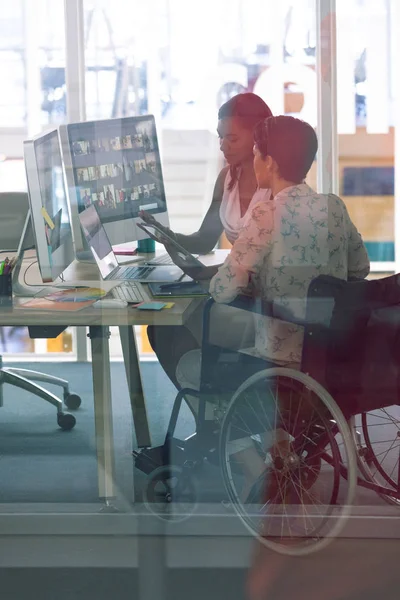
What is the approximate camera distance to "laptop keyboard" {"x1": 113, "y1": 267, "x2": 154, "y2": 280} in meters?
3.05

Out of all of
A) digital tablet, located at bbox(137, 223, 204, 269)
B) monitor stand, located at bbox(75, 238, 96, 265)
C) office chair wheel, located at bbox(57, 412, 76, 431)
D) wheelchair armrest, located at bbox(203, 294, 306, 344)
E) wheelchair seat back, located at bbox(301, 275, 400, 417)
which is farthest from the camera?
monitor stand, located at bbox(75, 238, 96, 265)

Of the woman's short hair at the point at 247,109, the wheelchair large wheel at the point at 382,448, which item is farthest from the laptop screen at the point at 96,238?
the wheelchair large wheel at the point at 382,448

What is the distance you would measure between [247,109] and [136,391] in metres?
0.86

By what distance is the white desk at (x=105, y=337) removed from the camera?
278cm

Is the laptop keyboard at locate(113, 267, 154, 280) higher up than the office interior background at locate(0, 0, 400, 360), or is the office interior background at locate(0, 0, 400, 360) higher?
the office interior background at locate(0, 0, 400, 360)

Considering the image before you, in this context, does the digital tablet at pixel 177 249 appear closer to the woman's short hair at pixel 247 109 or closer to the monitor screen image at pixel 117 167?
the monitor screen image at pixel 117 167

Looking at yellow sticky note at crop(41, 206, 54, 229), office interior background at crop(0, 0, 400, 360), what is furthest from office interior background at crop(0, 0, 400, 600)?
yellow sticky note at crop(41, 206, 54, 229)

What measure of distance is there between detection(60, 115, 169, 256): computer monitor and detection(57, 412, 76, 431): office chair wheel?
0.53 meters

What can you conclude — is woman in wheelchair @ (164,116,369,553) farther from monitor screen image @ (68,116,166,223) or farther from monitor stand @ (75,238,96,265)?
monitor stand @ (75,238,96,265)

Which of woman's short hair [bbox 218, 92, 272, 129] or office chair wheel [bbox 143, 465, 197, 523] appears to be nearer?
woman's short hair [bbox 218, 92, 272, 129]

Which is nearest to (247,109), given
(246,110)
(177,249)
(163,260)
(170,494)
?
(246,110)

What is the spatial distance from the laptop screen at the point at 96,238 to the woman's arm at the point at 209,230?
0.70 feet

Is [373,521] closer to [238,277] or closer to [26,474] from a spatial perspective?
[238,277]

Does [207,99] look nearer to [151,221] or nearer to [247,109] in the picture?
[247,109]
